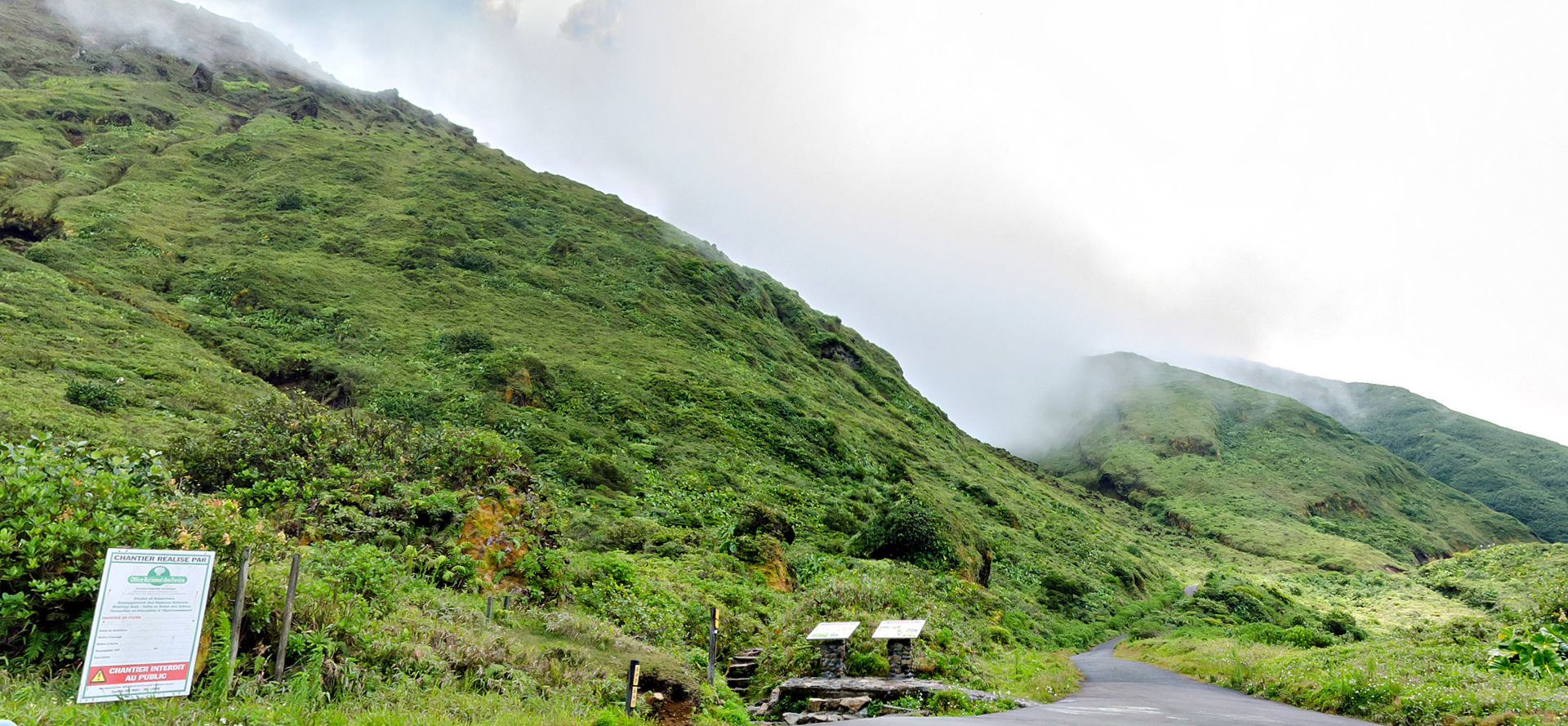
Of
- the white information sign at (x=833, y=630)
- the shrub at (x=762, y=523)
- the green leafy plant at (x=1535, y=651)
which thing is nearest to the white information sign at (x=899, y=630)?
the white information sign at (x=833, y=630)

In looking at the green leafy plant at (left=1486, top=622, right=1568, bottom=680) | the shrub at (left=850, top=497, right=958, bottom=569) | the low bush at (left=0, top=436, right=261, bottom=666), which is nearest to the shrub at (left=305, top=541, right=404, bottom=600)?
the low bush at (left=0, top=436, right=261, bottom=666)

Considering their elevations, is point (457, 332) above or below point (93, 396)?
above

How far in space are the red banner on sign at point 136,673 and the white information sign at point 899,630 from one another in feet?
36.3

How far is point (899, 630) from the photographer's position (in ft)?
44.9

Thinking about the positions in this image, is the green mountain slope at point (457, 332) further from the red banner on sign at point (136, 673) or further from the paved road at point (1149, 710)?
the paved road at point (1149, 710)

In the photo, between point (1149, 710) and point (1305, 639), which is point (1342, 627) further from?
point (1149, 710)

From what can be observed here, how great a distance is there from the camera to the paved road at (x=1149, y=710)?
954cm

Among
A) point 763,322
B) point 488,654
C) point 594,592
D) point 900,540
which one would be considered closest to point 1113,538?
point 763,322

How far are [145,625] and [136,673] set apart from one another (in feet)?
1.16

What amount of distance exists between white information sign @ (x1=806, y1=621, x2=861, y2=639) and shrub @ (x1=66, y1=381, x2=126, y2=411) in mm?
21401

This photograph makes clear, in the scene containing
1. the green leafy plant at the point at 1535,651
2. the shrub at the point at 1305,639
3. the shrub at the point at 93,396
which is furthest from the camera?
the shrub at the point at 1305,639

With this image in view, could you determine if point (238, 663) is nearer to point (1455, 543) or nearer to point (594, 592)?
point (594, 592)

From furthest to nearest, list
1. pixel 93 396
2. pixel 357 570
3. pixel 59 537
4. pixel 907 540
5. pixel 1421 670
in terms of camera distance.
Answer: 1. pixel 907 540
2. pixel 93 396
3. pixel 1421 670
4. pixel 357 570
5. pixel 59 537

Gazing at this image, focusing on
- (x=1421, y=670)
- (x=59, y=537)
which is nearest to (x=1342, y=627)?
(x=1421, y=670)
